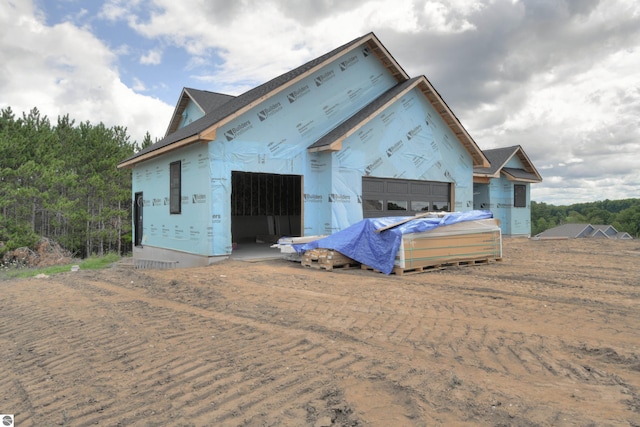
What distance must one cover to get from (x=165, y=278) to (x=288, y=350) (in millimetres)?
6200

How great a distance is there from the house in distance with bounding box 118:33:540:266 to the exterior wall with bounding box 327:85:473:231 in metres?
0.04

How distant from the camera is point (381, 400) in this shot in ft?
10.6

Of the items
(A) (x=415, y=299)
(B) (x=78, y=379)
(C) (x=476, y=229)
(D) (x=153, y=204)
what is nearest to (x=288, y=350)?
(B) (x=78, y=379)

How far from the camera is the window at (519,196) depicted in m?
25.0

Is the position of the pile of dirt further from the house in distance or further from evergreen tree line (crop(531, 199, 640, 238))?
evergreen tree line (crop(531, 199, 640, 238))

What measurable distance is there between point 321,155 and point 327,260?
448 centimetres

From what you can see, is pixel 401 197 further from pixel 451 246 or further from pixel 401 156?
pixel 451 246

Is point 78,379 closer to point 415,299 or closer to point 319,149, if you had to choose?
point 415,299

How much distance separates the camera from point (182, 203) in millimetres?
13430

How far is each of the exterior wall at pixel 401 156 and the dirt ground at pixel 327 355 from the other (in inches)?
221

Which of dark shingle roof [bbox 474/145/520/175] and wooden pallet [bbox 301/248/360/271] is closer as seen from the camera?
wooden pallet [bbox 301/248/360/271]

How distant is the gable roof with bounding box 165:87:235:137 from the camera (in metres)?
18.6

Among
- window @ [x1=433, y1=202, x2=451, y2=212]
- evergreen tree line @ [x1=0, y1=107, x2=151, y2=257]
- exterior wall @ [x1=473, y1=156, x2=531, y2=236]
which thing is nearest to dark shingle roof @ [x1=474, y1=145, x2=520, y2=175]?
exterior wall @ [x1=473, y1=156, x2=531, y2=236]

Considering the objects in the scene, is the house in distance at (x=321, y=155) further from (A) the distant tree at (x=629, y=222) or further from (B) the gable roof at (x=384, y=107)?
(A) the distant tree at (x=629, y=222)
